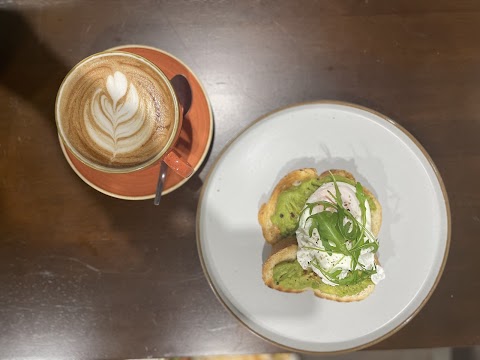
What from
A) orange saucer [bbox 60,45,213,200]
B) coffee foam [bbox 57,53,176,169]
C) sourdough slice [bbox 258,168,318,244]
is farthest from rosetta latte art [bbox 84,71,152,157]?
sourdough slice [bbox 258,168,318,244]

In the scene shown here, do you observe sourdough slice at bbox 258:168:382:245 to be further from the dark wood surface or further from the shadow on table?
the shadow on table

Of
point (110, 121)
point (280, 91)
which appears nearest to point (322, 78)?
point (280, 91)

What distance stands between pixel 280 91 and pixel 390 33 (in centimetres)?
44

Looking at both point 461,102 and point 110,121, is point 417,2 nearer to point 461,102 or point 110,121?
point 461,102

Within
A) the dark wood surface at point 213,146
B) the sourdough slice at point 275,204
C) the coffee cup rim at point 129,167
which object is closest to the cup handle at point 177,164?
the coffee cup rim at point 129,167

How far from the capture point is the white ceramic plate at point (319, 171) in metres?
1.47

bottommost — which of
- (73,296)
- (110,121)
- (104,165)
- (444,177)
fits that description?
(73,296)

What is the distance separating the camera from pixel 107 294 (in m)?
1.56

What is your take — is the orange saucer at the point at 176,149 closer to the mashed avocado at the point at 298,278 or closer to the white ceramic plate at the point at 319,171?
the white ceramic plate at the point at 319,171

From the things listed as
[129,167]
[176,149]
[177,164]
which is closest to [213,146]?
[176,149]

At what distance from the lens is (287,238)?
1.46m

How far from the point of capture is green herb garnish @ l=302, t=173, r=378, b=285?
4.27 ft

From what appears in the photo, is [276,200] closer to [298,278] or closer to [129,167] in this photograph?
[298,278]

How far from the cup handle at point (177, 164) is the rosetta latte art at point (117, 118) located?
0.09 meters
